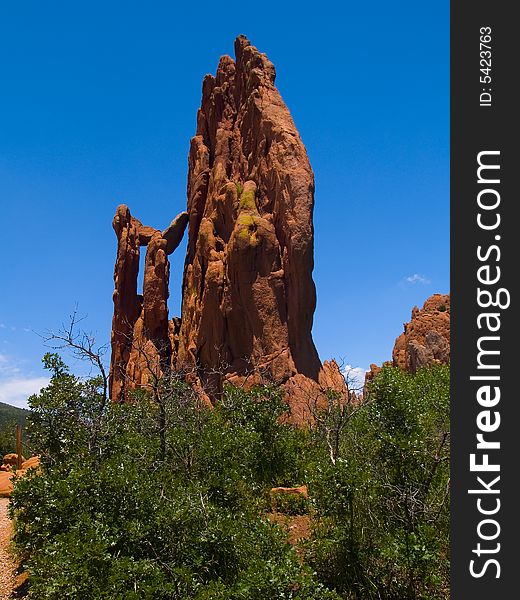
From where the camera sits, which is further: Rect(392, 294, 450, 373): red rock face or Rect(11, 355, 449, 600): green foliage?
Rect(392, 294, 450, 373): red rock face

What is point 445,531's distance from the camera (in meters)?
10.8

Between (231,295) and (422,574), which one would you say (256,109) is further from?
(422,574)

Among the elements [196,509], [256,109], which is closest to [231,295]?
[256,109]

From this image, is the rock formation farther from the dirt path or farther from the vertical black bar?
the vertical black bar

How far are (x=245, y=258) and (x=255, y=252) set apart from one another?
0.75 metres

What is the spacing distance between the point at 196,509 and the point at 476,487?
587 cm

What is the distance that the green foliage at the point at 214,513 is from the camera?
875 cm

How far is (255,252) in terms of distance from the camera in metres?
34.2

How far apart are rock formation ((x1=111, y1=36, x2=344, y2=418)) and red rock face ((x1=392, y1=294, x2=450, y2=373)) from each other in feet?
23.1

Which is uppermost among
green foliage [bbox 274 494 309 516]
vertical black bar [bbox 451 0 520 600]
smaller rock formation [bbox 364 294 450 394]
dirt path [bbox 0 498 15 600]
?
smaller rock formation [bbox 364 294 450 394]

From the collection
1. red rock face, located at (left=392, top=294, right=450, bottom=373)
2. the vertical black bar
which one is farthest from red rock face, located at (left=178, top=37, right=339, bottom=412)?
the vertical black bar

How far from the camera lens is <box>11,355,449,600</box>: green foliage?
8750 millimetres

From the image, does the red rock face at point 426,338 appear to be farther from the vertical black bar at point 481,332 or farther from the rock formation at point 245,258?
the vertical black bar at point 481,332

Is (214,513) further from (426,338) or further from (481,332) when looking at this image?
(426,338)
